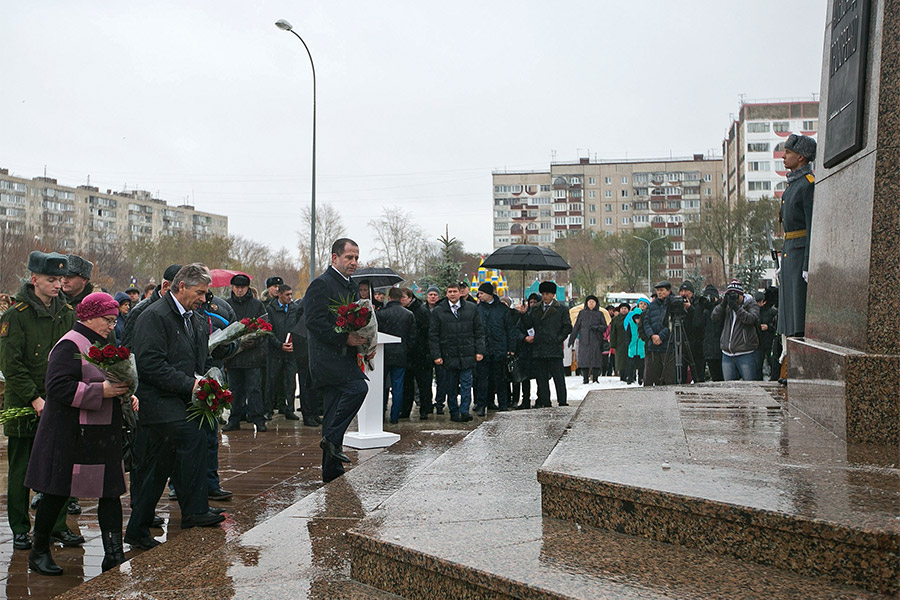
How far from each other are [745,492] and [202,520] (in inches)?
148

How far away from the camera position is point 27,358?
5.79 metres

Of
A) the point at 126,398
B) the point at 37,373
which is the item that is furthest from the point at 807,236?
the point at 37,373

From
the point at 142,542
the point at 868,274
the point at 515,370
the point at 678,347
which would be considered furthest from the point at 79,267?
the point at 678,347

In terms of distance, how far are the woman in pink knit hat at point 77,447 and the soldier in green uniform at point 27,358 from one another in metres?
0.63

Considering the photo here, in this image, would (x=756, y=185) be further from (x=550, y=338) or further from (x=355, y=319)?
(x=355, y=319)

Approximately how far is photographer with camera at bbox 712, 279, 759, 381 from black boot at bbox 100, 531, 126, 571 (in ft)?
27.4

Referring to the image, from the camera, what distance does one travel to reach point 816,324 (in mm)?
5859

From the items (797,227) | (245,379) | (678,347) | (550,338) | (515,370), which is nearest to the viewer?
(797,227)

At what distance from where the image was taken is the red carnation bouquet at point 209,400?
17.6ft

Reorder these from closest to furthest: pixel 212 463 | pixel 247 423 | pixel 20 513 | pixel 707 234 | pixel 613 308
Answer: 1. pixel 20 513
2. pixel 212 463
3. pixel 247 423
4. pixel 613 308
5. pixel 707 234

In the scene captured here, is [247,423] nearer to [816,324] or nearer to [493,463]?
[493,463]

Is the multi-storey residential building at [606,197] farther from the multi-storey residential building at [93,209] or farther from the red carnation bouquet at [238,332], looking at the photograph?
the red carnation bouquet at [238,332]

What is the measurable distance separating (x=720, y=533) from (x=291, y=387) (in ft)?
33.5

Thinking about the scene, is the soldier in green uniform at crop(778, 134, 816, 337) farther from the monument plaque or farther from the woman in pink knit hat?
the woman in pink knit hat
